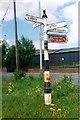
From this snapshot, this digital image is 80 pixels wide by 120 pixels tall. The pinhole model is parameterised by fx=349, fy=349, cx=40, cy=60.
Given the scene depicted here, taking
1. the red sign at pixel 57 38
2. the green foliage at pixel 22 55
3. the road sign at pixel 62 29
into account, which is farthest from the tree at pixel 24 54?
the red sign at pixel 57 38

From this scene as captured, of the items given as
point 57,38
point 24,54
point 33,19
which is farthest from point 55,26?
point 24,54

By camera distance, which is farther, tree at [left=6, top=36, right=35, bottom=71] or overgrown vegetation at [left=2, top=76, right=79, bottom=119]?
tree at [left=6, top=36, right=35, bottom=71]

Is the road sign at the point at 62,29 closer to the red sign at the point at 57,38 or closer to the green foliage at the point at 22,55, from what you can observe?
the red sign at the point at 57,38

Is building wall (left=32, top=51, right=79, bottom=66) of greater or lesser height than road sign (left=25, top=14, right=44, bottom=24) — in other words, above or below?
below

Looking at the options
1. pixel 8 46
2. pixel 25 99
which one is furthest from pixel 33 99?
pixel 8 46

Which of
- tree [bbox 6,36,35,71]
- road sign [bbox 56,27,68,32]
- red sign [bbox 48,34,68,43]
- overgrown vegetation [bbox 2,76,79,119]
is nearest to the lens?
overgrown vegetation [bbox 2,76,79,119]

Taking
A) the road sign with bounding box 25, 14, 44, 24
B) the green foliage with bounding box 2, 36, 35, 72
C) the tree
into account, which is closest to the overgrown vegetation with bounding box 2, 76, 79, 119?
the road sign with bounding box 25, 14, 44, 24

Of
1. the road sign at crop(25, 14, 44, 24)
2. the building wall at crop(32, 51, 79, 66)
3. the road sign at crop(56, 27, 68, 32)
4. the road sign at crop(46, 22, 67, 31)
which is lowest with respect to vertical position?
the building wall at crop(32, 51, 79, 66)

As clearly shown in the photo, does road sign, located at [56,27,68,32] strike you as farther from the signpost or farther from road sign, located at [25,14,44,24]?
road sign, located at [25,14,44,24]

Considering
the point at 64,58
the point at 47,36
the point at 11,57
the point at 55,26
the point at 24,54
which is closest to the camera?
the point at 47,36

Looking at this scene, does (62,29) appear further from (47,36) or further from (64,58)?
(64,58)

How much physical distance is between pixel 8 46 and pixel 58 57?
967cm

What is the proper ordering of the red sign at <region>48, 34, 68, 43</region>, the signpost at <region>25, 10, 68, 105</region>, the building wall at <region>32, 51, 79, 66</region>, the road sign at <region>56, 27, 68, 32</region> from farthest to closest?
1. the building wall at <region>32, 51, 79, 66</region>
2. the road sign at <region>56, 27, 68, 32</region>
3. the red sign at <region>48, 34, 68, 43</region>
4. the signpost at <region>25, 10, 68, 105</region>

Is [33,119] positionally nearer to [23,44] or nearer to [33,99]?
[33,99]
